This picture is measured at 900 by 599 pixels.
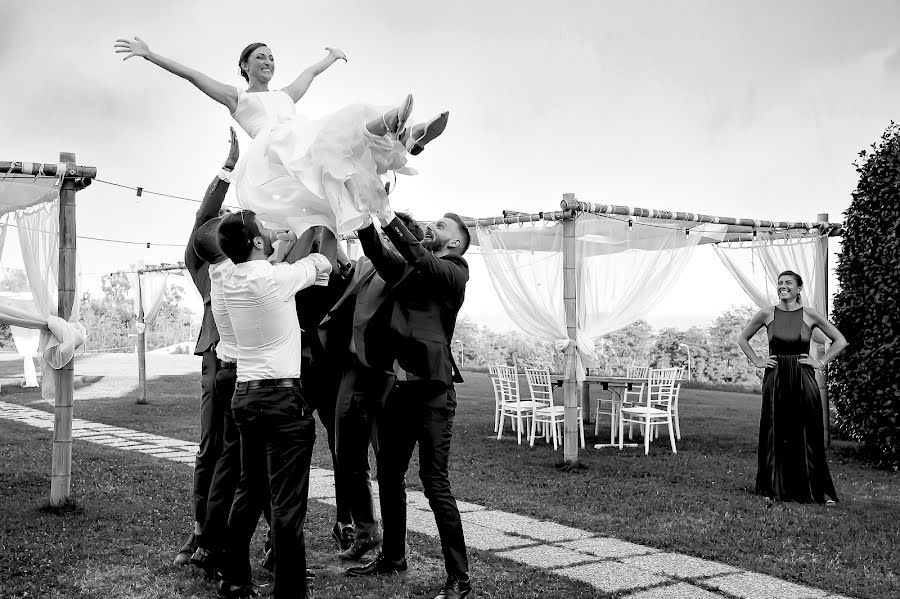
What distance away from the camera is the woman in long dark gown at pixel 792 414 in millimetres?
6527

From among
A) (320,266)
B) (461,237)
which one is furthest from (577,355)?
(320,266)

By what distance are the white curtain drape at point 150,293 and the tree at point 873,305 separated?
422 inches

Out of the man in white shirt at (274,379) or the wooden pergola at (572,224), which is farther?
the wooden pergola at (572,224)

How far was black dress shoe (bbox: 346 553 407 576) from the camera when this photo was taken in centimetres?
429

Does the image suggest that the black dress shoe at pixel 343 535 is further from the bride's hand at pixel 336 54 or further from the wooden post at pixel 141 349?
the wooden post at pixel 141 349

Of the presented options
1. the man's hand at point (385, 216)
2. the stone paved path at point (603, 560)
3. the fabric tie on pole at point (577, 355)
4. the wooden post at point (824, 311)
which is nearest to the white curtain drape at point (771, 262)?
the wooden post at point (824, 311)

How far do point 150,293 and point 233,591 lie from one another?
1141 centimetres

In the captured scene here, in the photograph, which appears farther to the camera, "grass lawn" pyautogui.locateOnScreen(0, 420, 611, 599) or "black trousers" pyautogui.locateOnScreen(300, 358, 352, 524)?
"black trousers" pyautogui.locateOnScreen(300, 358, 352, 524)

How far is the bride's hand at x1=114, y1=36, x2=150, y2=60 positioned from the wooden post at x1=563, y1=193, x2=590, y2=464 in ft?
16.1

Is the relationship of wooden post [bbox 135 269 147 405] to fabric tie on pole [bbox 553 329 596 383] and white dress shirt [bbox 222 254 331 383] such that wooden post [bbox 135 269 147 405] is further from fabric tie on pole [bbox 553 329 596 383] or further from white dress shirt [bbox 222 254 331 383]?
white dress shirt [bbox 222 254 331 383]

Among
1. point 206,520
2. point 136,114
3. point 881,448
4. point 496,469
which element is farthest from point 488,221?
point 136,114

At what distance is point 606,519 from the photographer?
5.80 metres

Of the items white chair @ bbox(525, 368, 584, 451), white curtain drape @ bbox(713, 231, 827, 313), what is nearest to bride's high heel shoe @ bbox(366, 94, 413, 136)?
white chair @ bbox(525, 368, 584, 451)

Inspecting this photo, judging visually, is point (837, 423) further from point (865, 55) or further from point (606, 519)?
point (865, 55)
